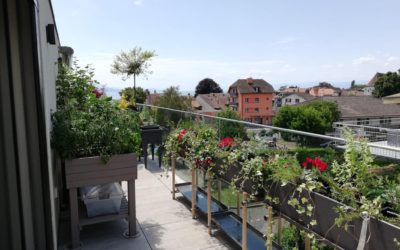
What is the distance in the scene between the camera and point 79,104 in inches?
137

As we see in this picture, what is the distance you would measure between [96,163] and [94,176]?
4.4 inches

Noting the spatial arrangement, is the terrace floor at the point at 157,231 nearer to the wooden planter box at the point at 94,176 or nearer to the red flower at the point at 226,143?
the wooden planter box at the point at 94,176

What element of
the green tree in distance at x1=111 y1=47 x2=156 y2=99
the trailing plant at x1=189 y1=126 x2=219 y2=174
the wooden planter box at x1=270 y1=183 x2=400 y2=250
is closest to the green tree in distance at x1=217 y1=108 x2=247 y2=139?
the trailing plant at x1=189 y1=126 x2=219 y2=174

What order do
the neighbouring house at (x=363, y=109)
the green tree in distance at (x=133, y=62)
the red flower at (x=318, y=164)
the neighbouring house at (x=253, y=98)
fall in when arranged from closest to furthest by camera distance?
1. the red flower at (x=318, y=164)
2. the green tree in distance at (x=133, y=62)
3. the neighbouring house at (x=363, y=109)
4. the neighbouring house at (x=253, y=98)

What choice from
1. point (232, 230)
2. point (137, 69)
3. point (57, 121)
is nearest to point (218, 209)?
point (232, 230)

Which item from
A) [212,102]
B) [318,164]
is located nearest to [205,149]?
[318,164]

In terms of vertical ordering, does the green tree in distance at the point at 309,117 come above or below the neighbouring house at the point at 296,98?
below

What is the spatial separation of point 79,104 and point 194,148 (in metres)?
Result: 1.39

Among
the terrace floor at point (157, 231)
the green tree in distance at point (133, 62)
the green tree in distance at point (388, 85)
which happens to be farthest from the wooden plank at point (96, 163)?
the green tree in distance at point (388, 85)

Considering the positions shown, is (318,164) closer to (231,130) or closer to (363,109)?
(231,130)

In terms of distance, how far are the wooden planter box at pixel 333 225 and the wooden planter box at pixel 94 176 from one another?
132 centimetres

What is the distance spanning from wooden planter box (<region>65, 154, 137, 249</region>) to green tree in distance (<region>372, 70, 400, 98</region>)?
151 feet

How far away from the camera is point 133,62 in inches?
356

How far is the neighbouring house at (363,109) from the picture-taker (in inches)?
1534
